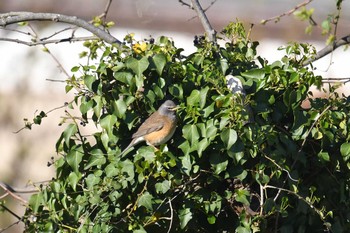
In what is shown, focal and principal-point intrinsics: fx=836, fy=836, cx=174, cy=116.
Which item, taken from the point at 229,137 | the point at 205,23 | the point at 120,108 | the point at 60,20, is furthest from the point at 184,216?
the point at 60,20

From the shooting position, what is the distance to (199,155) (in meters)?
2.98

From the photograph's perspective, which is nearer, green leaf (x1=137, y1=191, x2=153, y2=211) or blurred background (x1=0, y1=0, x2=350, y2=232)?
green leaf (x1=137, y1=191, x2=153, y2=211)

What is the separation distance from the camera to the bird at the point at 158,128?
3082 millimetres

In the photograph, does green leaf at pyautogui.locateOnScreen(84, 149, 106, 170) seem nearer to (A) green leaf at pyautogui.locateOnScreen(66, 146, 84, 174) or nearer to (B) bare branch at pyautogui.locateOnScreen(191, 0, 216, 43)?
(A) green leaf at pyautogui.locateOnScreen(66, 146, 84, 174)

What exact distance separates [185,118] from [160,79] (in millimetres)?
174

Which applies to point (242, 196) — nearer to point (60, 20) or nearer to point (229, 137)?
point (229, 137)


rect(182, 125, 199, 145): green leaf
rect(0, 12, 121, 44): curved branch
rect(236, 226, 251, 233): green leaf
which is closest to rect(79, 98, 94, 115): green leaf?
rect(182, 125, 199, 145): green leaf

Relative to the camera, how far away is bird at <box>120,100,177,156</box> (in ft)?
10.1

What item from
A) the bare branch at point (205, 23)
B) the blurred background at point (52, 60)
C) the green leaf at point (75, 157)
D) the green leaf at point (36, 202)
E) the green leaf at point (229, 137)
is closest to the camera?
the green leaf at point (229, 137)

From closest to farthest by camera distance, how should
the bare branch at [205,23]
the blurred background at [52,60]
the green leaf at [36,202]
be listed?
the green leaf at [36,202] < the bare branch at [205,23] < the blurred background at [52,60]

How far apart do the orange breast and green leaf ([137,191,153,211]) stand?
0.21 m

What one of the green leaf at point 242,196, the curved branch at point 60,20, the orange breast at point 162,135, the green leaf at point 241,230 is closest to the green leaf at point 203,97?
the orange breast at point 162,135

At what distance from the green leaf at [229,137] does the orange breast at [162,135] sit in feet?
0.78

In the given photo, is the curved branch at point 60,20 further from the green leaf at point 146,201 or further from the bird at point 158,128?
the green leaf at point 146,201
